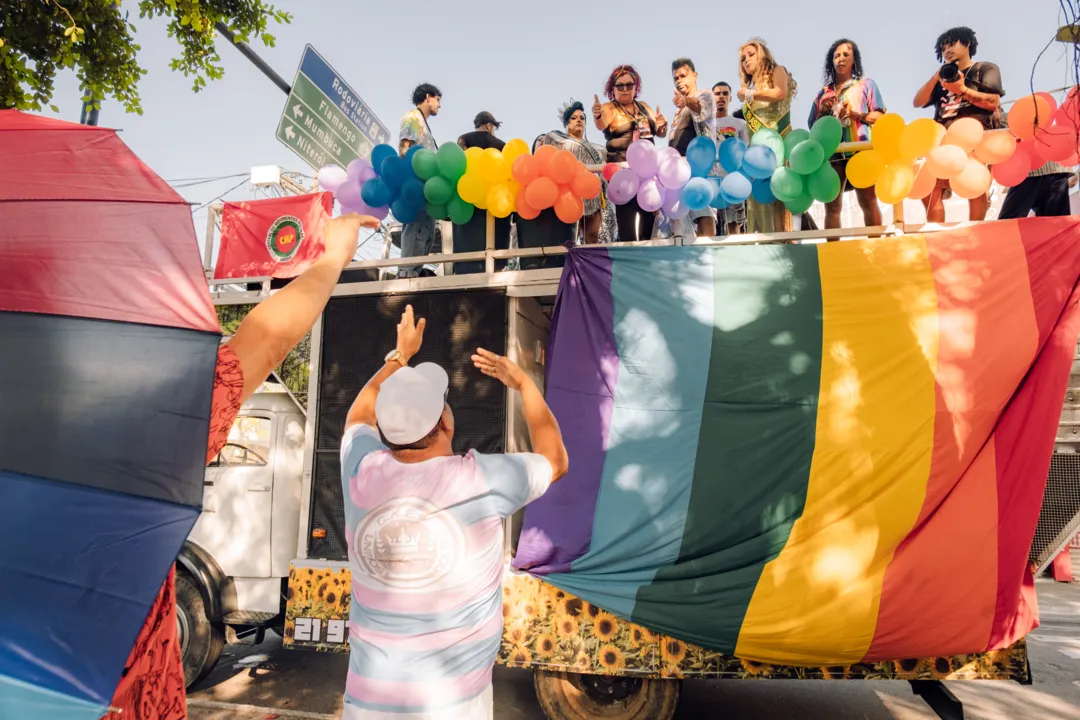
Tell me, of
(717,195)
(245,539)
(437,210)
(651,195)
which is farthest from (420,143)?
(245,539)

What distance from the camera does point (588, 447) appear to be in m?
4.29

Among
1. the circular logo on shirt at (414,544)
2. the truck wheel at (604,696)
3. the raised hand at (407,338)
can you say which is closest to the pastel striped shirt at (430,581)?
the circular logo on shirt at (414,544)

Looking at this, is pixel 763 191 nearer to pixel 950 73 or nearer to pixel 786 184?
pixel 786 184

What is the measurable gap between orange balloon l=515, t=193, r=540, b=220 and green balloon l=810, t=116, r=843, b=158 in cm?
201

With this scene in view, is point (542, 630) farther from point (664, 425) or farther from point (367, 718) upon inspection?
point (367, 718)

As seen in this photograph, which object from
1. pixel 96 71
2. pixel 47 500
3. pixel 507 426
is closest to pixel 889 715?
pixel 507 426

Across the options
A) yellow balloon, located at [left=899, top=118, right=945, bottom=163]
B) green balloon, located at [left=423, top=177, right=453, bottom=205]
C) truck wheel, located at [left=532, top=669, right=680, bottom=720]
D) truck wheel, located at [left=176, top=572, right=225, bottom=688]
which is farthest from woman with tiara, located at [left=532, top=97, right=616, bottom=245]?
truck wheel, located at [left=176, top=572, right=225, bottom=688]

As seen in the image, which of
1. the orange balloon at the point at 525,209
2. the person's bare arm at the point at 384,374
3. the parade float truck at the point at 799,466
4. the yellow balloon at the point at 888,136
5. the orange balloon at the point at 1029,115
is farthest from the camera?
the orange balloon at the point at 525,209

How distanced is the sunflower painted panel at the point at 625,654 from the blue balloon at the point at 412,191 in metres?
2.98

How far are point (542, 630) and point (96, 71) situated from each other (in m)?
5.93

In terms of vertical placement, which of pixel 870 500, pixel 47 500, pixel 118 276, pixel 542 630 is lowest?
pixel 542 630

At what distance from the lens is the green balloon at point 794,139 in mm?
4508

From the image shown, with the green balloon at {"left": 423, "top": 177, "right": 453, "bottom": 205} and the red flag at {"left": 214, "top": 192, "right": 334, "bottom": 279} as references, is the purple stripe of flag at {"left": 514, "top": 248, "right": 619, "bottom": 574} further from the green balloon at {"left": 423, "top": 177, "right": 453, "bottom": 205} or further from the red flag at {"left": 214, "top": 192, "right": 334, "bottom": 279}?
the red flag at {"left": 214, "top": 192, "right": 334, "bottom": 279}

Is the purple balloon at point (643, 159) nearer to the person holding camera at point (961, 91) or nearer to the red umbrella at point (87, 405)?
the person holding camera at point (961, 91)
